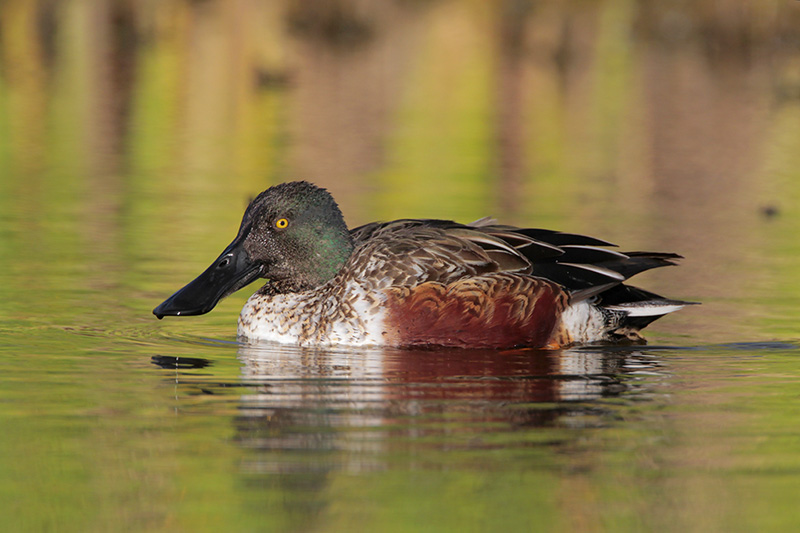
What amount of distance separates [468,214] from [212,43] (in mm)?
18920

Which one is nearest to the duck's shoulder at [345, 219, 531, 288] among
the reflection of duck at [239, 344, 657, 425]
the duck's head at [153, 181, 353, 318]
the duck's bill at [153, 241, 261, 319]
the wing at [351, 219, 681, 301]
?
the wing at [351, 219, 681, 301]

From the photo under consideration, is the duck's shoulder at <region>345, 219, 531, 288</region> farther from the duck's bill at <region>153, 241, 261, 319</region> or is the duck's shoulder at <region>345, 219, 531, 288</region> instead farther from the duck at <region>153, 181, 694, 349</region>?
the duck's bill at <region>153, 241, 261, 319</region>

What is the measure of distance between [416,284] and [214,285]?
1.24 metres

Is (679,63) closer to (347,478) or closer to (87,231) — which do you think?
(87,231)

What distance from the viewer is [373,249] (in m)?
8.90

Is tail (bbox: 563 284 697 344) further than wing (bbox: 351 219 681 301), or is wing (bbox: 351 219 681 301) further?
tail (bbox: 563 284 697 344)

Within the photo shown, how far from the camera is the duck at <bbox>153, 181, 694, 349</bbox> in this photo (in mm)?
8664

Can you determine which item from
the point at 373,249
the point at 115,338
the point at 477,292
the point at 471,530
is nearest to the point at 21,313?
the point at 115,338

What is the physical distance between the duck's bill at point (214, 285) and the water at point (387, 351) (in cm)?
24

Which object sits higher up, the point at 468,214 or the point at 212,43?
the point at 212,43

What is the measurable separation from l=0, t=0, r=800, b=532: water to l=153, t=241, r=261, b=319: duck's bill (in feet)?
0.79

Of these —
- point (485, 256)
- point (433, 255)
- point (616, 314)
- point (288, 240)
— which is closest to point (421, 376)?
point (433, 255)

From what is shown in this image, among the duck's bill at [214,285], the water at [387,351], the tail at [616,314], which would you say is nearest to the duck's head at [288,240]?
the duck's bill at [214,285]

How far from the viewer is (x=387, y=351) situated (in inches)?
338
